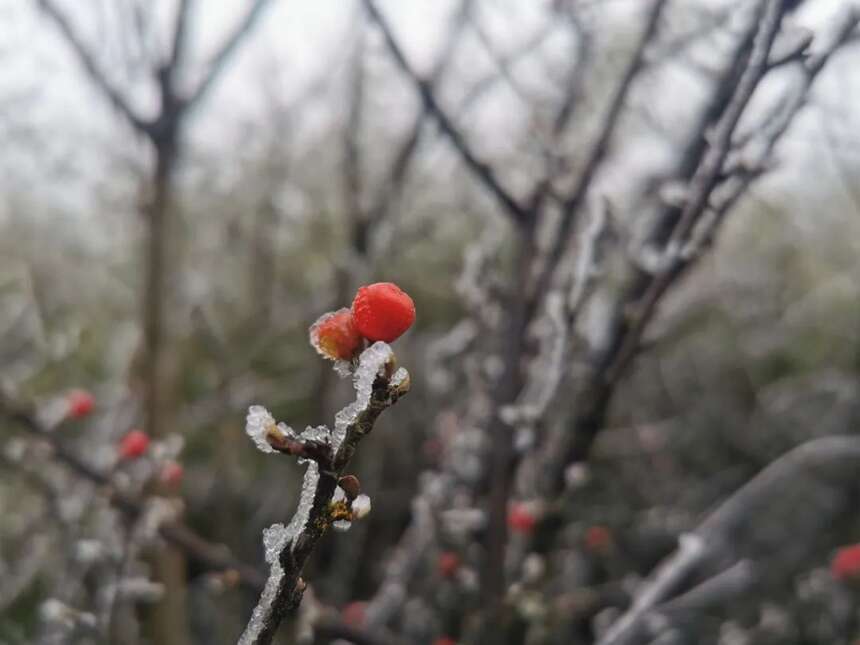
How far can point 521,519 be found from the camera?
154cm

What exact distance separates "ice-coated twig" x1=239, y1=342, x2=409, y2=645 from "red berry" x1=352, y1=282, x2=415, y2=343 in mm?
22

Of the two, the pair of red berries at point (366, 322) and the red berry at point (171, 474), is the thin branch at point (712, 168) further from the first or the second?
the red berry at point (171, 474)

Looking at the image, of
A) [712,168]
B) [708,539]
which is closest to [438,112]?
[712,168]

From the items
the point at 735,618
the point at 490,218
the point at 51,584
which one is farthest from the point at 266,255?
the point at 735,618

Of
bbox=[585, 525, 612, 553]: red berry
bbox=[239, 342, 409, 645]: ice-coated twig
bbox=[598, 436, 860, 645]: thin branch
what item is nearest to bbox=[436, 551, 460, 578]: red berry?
bbox=[598, 436, 860, 645]: thin branch

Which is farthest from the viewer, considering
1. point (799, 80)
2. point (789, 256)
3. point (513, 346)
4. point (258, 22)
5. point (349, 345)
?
point (789, 256)

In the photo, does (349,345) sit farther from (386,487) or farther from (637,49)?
(386,487)

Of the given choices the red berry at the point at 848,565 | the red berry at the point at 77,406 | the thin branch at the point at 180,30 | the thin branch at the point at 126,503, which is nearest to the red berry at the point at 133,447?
the thin branch at the point at 126,503

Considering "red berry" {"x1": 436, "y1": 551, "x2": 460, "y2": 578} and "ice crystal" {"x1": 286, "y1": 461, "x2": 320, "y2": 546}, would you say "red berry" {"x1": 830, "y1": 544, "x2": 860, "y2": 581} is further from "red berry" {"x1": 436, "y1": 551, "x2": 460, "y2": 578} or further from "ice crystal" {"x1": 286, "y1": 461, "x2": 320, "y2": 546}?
"ice crystal" {"x1": 286, "y1": 461, "x2": 320, "y2": 546}

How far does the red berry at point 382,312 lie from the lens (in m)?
0.57

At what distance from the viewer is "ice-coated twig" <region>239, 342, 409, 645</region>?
1.75ft

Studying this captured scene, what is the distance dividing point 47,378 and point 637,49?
2871 millimetres

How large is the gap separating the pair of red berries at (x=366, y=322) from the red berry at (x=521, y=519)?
0.91 meters

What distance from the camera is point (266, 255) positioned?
363 cm
